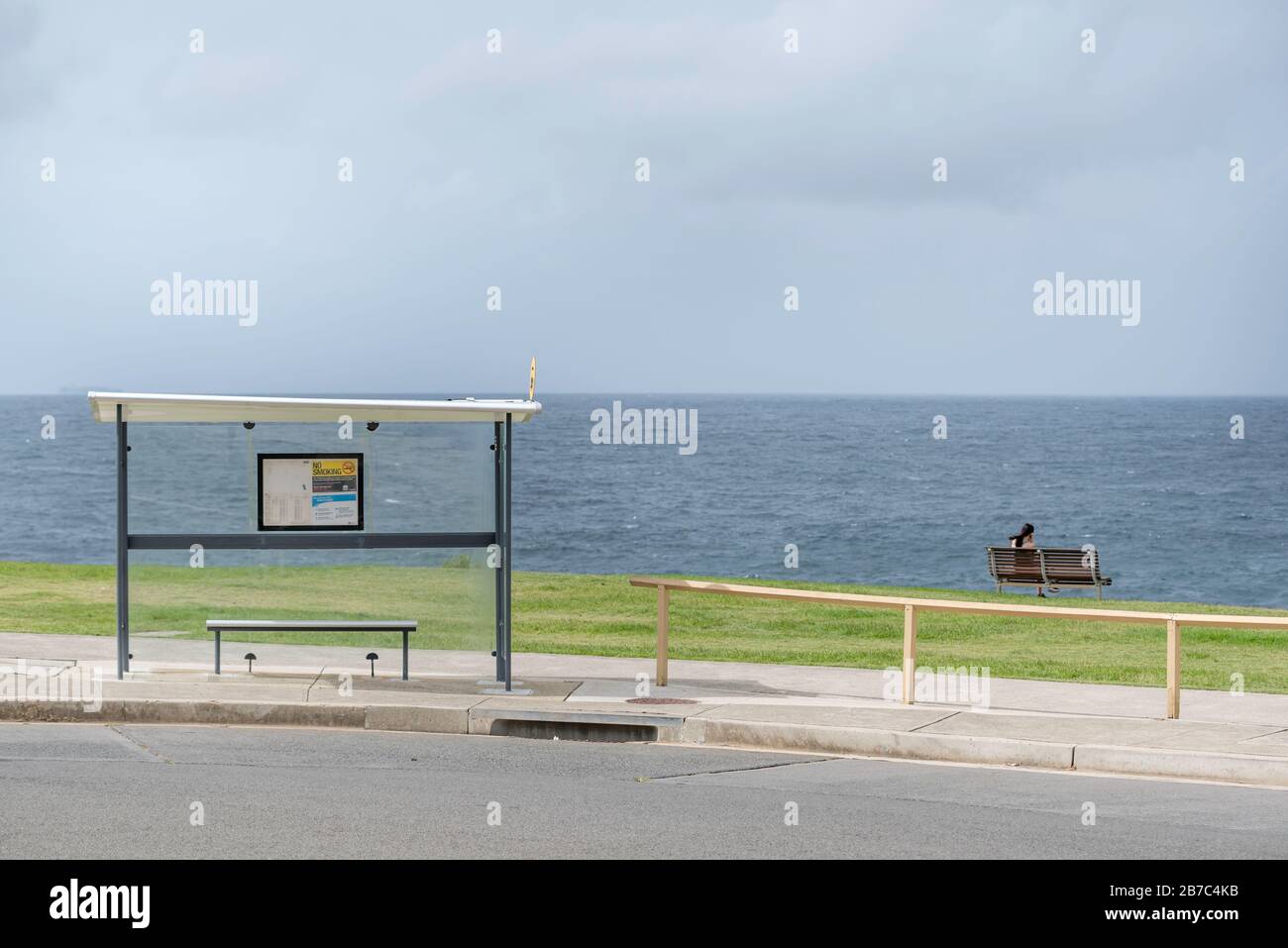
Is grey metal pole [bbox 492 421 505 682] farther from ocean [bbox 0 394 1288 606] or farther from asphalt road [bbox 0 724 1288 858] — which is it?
asphalt road [bbox 0 724 1288 858]

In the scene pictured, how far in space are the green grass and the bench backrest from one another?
4.57 metres

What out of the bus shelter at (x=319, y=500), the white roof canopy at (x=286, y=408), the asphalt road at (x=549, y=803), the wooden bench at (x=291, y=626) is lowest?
the asphalt road at (x=549, y=803)

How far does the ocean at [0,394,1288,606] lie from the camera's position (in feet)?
41.2

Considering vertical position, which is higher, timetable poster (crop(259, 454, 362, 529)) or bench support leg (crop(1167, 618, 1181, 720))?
timetable poster (crop(259, 454, 362, 529))

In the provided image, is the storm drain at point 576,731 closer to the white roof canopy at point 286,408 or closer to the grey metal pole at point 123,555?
the white roof canopy at point 286,408

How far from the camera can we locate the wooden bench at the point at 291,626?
12609 mm

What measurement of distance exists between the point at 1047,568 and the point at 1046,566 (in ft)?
0.13

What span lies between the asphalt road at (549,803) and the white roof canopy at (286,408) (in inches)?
100

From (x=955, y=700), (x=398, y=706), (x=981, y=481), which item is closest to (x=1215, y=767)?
(x=955, y=700)

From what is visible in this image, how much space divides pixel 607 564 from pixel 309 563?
138 feet

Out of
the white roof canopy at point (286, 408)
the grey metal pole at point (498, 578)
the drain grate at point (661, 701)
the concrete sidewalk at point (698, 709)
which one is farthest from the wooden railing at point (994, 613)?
the white roof canopy at point (286, 408)

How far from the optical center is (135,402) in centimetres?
1189

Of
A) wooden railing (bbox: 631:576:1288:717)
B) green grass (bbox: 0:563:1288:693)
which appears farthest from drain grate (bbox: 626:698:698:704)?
green grass (bbox: 0:563:1288:693)
